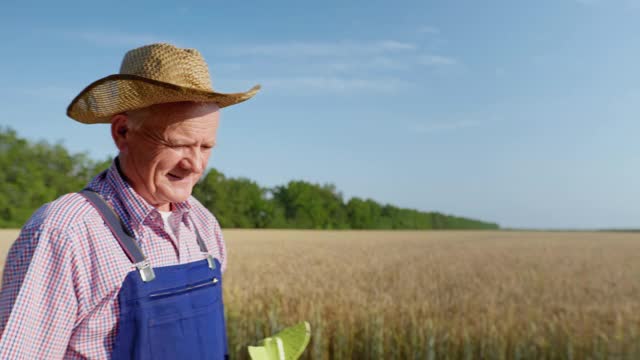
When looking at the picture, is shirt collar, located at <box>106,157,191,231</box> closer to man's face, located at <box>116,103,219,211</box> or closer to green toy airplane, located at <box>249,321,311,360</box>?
man's face, located at <box>116,103,219,211</box>

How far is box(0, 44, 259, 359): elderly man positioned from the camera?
4.48ft

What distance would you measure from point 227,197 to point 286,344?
92.5 ft

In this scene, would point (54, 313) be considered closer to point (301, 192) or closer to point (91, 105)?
point (91, 105)

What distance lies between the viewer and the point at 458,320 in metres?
4.09

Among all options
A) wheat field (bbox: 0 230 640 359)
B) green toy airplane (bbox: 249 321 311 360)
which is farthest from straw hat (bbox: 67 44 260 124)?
wheat field (bbox: 0 230 640 359)

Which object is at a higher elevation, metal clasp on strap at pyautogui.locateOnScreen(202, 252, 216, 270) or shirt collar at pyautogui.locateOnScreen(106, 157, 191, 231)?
shirt collar at pyautogui.locateOnScreen(106, 157, 191, 231)

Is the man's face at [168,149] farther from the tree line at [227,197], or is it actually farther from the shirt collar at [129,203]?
the tree line at [227,197]

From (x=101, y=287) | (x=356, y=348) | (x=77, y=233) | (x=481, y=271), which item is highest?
(x=77, y=233)

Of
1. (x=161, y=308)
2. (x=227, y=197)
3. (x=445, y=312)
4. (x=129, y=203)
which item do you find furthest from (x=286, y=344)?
(x=227, y=197)

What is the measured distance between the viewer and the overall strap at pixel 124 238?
4.84 ft

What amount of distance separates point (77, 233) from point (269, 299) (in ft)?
11.5

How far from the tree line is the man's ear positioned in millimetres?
22176

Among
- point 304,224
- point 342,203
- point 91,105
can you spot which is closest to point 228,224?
point 304,224

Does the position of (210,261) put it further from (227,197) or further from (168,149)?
(227,197)
